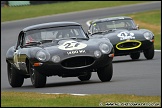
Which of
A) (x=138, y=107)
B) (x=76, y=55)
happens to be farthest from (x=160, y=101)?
(x=76, y=55)

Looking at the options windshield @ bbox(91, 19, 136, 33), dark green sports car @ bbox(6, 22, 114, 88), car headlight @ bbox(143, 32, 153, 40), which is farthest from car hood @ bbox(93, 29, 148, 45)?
dark green sports car @ bbox(6, 22, 114, 88)

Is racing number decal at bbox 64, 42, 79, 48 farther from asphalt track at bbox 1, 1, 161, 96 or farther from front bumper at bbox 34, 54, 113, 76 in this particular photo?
asphalt track at bbox 1, 1, 161, 96

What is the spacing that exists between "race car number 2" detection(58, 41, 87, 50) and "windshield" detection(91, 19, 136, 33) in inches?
324

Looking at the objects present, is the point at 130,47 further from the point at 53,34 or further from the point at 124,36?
the point at 53,34

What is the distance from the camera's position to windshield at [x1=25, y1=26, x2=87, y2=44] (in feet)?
46.9

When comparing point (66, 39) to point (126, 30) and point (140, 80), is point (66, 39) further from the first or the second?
point (126, 30)

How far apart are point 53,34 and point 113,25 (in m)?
7.45

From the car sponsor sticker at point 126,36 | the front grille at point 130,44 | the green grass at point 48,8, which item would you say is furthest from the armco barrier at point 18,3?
the front grille at point 130,44

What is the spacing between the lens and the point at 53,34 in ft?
47.2

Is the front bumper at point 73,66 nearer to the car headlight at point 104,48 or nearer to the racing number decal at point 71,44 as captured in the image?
the car headlight at point 104,48

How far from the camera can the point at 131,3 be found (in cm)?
5672

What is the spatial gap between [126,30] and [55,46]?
7658 mm

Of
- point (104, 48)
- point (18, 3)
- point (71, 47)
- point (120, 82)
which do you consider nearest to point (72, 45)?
point (71, 47)

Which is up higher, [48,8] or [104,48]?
[104,48]
